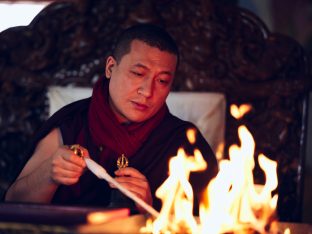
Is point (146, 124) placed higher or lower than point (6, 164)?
higher

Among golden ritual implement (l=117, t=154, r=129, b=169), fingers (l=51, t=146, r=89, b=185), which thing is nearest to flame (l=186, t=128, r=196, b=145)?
golden ritual implement (l=117, t=154, r=129, b=169)

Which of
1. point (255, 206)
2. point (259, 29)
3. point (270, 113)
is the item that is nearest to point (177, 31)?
point (259, 29)

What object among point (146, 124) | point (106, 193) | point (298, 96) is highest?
point (298, 96)

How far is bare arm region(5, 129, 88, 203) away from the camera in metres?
1.61

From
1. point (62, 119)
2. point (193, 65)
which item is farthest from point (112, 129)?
point (193, 65)

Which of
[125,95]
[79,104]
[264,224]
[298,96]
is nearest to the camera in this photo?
[264,224]

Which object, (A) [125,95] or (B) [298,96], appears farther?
(B) [298,96]

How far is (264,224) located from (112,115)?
725 mm

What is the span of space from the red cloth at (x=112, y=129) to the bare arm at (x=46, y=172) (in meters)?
0.15

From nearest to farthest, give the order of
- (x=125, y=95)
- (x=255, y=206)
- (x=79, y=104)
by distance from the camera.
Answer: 1. (x=255, y=206)
2. (x=125, y=95)
3. (x=79, y=104)

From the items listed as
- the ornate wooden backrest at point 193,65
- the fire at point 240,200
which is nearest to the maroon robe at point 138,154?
the fire at point 240,200

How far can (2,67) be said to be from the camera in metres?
2.65

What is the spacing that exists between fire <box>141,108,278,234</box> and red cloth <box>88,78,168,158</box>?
0.25m

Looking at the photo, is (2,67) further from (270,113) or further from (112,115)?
(270,113)
